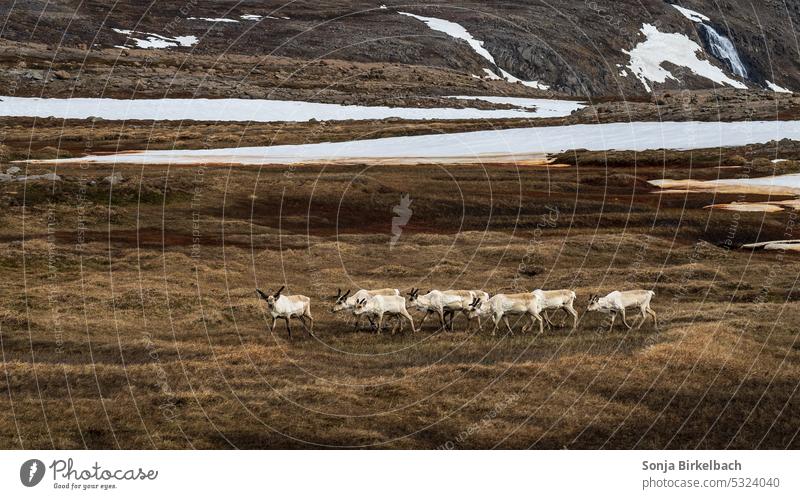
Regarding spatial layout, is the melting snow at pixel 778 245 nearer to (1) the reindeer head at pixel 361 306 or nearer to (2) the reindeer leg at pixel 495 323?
(2) the reindeer leg at pixel 495 323

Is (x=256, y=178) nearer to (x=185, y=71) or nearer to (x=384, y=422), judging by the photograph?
(x=384, y=422)

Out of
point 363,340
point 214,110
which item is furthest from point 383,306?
point 214,110

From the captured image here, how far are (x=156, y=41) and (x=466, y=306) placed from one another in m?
177

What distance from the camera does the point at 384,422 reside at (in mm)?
23234

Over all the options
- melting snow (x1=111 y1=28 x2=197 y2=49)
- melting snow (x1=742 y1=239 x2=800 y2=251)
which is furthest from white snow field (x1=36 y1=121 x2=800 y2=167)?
melting snow (x1=111 y1=28 x2=197 y2=49)

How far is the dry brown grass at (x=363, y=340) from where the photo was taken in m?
22.8

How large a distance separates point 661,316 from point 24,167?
5190 centimetres

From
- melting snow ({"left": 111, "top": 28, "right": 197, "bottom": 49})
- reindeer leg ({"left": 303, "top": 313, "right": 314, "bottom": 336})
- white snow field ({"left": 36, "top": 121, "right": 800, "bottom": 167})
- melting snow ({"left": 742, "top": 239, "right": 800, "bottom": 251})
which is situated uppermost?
reindeer leg ({"left": 303, "top": 313, "right": 314, "bottom": 336})

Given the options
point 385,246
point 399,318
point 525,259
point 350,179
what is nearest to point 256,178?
point 350,179

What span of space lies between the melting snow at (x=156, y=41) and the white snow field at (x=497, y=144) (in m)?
104

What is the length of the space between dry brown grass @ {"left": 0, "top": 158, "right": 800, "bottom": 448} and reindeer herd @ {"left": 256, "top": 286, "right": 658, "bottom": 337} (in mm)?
759

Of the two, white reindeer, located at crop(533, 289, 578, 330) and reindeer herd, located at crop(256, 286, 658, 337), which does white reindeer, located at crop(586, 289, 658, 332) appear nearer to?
reindeer herd, located at crop(256, 286, 658, 337)

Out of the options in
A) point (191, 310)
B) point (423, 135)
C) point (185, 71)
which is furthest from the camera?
point (185, 71)

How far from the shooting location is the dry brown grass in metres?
22.8
